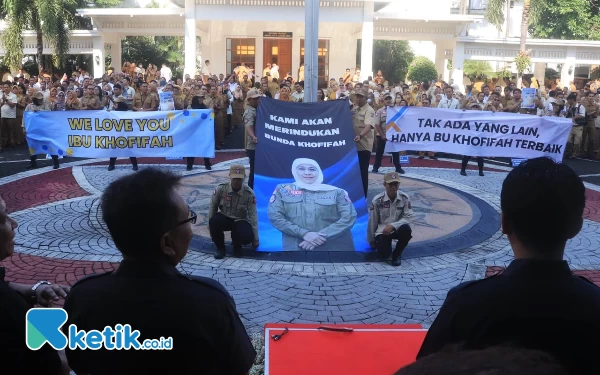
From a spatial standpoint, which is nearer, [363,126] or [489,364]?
[489,364]

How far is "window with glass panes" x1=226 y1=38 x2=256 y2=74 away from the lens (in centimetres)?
2705

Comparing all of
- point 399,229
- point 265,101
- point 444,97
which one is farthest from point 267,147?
point 444,97

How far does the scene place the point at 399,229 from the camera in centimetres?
696

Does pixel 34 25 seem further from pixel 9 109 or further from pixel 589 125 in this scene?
pixel 589 125

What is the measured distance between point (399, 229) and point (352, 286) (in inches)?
40.5

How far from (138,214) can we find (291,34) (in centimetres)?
2565

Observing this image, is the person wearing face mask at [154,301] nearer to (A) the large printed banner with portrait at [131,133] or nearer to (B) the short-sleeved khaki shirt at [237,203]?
(B) the short-sleeved khaki shirt at [237,203]

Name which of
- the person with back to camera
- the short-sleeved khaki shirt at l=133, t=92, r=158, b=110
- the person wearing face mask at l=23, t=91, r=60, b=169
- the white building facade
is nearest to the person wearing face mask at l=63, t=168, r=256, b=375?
the person with back to camera

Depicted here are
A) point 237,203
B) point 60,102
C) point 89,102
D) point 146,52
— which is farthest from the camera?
point 146,52

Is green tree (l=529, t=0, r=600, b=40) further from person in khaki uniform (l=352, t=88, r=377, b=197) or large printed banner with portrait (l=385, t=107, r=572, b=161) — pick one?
person in khaki uniform (l=352, t=88, r=377, b=197)

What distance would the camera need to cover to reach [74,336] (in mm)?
2105

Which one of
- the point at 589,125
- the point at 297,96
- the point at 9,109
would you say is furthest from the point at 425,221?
the point at 9,109

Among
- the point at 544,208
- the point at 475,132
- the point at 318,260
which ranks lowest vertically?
the point at 318,260

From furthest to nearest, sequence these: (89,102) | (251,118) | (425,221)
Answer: (89,102)
(251,118)
(425,221)
